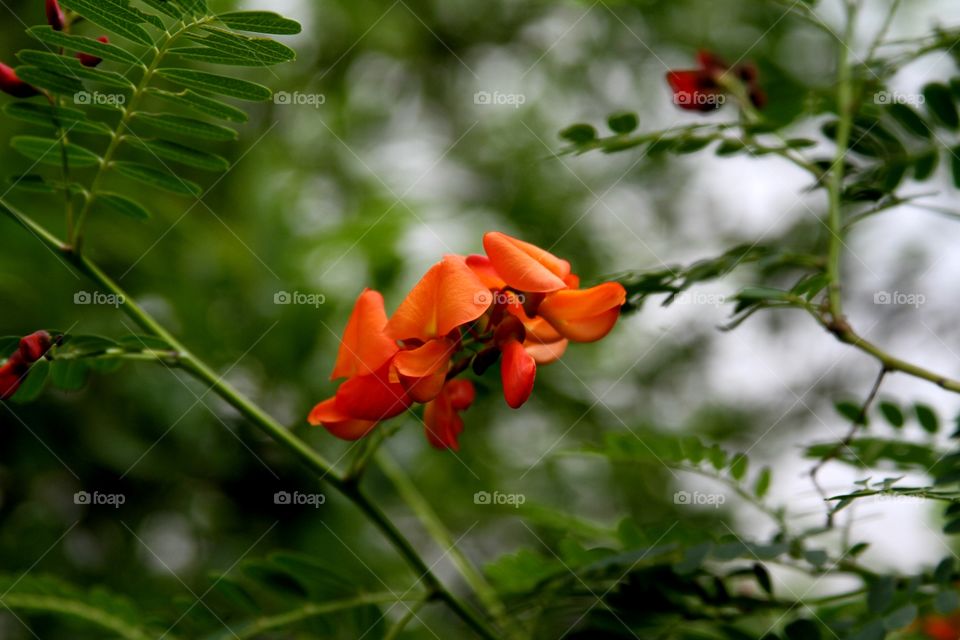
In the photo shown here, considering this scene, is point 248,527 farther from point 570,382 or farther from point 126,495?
point 570,382

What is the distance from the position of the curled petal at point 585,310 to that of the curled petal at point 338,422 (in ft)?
0.84

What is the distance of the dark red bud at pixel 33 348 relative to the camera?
113 cm

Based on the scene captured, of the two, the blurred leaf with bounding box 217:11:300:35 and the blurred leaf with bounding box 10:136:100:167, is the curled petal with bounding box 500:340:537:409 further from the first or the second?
the blurred leaf with bounding box 10:136:100:167

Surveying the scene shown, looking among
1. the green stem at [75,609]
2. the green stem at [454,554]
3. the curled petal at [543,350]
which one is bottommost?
the green stem at [454,554]

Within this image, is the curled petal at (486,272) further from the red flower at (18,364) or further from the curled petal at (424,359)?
the red flower at (18,364)

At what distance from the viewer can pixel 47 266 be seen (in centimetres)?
225

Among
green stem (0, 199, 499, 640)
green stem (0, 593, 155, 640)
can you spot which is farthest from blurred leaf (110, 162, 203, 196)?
green stem (0, 593, 155, 640)

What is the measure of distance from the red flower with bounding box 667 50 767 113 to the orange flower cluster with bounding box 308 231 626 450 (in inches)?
25.9

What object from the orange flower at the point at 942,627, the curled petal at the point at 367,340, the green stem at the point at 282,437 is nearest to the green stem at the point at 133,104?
the green stem at the point at 282,437

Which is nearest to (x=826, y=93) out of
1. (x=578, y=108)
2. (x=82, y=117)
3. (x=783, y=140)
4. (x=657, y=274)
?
(x=783, y=140)

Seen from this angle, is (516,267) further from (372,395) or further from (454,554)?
(454,554)

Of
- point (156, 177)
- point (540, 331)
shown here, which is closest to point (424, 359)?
point (540, 331)

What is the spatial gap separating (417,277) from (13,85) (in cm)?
147

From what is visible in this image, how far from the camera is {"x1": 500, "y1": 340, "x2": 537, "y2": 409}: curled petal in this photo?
1.10 m
